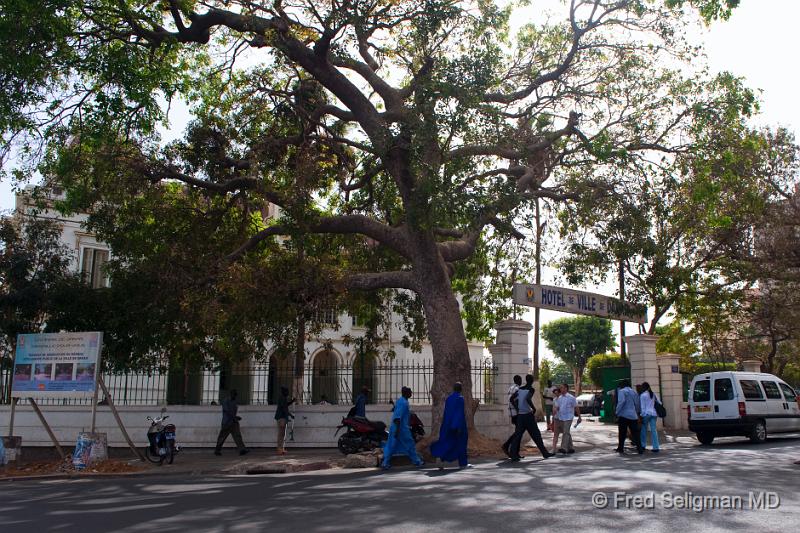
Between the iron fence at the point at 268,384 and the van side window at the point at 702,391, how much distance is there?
5362 millimetres

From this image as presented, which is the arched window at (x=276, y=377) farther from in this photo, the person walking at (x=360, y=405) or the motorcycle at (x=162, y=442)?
the motorcycle at (x=162, y=442)

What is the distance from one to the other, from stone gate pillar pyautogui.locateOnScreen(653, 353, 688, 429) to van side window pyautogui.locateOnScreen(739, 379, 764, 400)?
5.20m

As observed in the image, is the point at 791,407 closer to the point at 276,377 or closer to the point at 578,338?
the point at 276,377

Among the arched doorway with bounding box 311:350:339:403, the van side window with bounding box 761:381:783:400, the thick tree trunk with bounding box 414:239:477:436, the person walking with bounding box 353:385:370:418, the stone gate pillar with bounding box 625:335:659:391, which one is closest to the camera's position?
the thick tree trunk with bounding box 414:239:477:436

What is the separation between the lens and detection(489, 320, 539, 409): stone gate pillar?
1861 centimetres

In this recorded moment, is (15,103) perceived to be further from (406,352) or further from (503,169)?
(406,352)

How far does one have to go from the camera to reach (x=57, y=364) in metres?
15.3

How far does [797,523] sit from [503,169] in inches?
492

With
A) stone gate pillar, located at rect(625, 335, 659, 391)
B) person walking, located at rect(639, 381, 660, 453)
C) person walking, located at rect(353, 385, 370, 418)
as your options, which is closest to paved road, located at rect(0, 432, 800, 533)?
person walking, located at rect(639, 381, 660, 453)

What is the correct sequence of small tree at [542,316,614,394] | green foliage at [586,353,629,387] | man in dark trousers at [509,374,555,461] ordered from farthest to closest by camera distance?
small tree at [542,316,614,394] → green foliage at [586,353,629,387] → man in dark trousers at [509,374,555,461]

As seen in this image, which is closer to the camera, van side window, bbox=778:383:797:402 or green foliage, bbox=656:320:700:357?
van side window, bbox=778:383:797:402

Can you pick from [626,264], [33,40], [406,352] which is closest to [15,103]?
[33,40]

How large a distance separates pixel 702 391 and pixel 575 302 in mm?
4286

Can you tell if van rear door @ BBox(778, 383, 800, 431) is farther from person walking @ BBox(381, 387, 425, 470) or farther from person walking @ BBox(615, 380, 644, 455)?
person walking @ BBox(381, 387, 425, 470)
